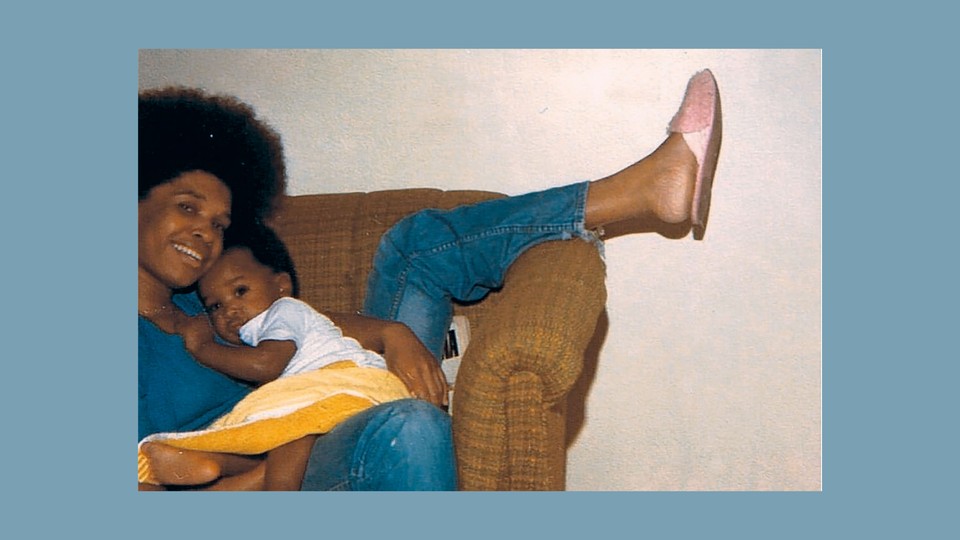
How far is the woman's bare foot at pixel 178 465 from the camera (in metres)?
1.98

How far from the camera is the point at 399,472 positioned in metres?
1.80

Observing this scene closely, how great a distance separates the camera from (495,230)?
2.17 m

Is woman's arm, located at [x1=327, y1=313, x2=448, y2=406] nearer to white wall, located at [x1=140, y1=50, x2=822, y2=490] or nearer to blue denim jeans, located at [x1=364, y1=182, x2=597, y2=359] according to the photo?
blue denim jeans, located at [x1=364, y1=182, x2=597, y2=359]

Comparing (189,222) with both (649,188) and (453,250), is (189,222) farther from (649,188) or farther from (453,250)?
(649,188)

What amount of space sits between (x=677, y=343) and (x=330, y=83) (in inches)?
29.7

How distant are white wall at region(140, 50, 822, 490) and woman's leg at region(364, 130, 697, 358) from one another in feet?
0.15

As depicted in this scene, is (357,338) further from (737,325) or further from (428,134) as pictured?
(737,325)

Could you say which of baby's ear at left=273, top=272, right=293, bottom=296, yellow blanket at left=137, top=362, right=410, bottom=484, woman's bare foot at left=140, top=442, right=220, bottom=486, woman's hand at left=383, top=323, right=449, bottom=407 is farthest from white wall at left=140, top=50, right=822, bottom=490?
woman's bare foot at left=140, top=442, right=220, bottom=486

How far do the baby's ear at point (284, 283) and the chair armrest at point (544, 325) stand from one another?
1.24ft

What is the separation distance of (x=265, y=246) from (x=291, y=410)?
376 mm

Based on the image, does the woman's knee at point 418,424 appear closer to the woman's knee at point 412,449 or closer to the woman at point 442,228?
the woman's knee at point 412,449

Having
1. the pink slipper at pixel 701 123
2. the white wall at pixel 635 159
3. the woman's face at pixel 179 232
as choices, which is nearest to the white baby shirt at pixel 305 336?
the woman's face at pixel 179 232

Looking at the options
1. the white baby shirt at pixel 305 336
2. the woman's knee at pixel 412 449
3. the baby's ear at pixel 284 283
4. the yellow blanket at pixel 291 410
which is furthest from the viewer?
the baby's ear at pixel 284 283

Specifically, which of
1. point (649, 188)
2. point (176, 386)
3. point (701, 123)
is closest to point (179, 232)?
point (176, 386)
